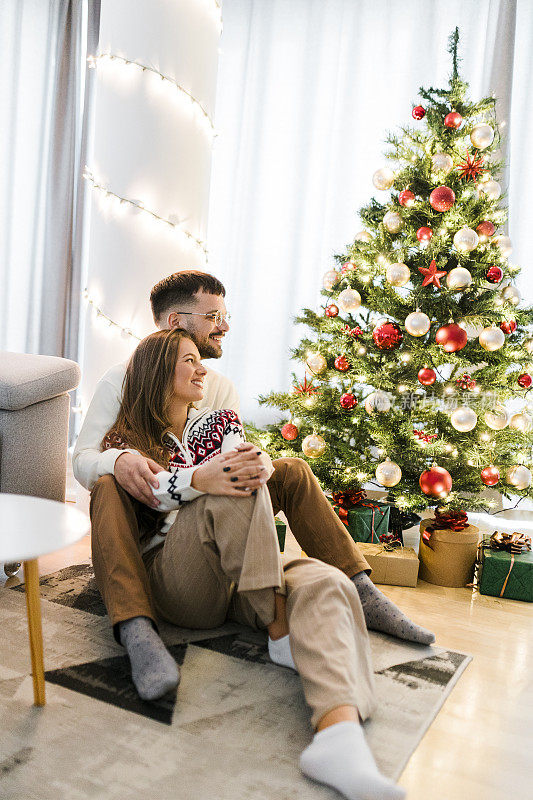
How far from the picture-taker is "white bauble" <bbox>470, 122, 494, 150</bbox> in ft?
7.54

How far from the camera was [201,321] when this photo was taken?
6.61 ft

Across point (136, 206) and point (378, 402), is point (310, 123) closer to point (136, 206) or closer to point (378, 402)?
point (136, 206)

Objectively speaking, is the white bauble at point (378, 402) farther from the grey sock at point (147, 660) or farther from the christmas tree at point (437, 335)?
the grey sock at point (147, 660)

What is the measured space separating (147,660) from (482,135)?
2.01 metres

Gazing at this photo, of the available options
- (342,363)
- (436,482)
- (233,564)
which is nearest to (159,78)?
(342,363)

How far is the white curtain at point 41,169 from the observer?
3.99 m

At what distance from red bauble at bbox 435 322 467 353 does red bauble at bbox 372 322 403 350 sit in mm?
170

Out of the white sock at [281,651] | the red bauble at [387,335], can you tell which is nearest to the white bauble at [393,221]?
the red bauble at [387,335]

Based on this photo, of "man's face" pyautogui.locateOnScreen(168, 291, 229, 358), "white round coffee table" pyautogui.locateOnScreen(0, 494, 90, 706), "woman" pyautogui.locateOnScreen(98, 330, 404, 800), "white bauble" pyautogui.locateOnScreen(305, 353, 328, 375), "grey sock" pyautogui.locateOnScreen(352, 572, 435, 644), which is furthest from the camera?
"white bauble" pyautogui.locateOnScreen(305, 353, 328, 375)

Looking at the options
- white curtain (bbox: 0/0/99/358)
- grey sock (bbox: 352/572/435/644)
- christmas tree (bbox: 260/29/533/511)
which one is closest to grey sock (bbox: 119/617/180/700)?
grey sock (bbox: 352/572/435/644)

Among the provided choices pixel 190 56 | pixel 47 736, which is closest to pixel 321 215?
pixel 190 56

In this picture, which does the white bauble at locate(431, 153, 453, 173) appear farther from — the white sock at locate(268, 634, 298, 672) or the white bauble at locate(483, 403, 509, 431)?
the white sock at locate(268, 634, 298, 672)

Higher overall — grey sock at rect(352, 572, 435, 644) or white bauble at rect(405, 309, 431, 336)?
white bauble at rect(405, 309, 431, 336)

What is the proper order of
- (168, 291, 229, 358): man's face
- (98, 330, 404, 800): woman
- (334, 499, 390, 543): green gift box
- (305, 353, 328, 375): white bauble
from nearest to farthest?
(98, 330, 404, 800): woman < (168, 291, 229, 358): man's face < (334, 499, 390, 543): green gift box < (305, 353, 328, 375): white bauble
